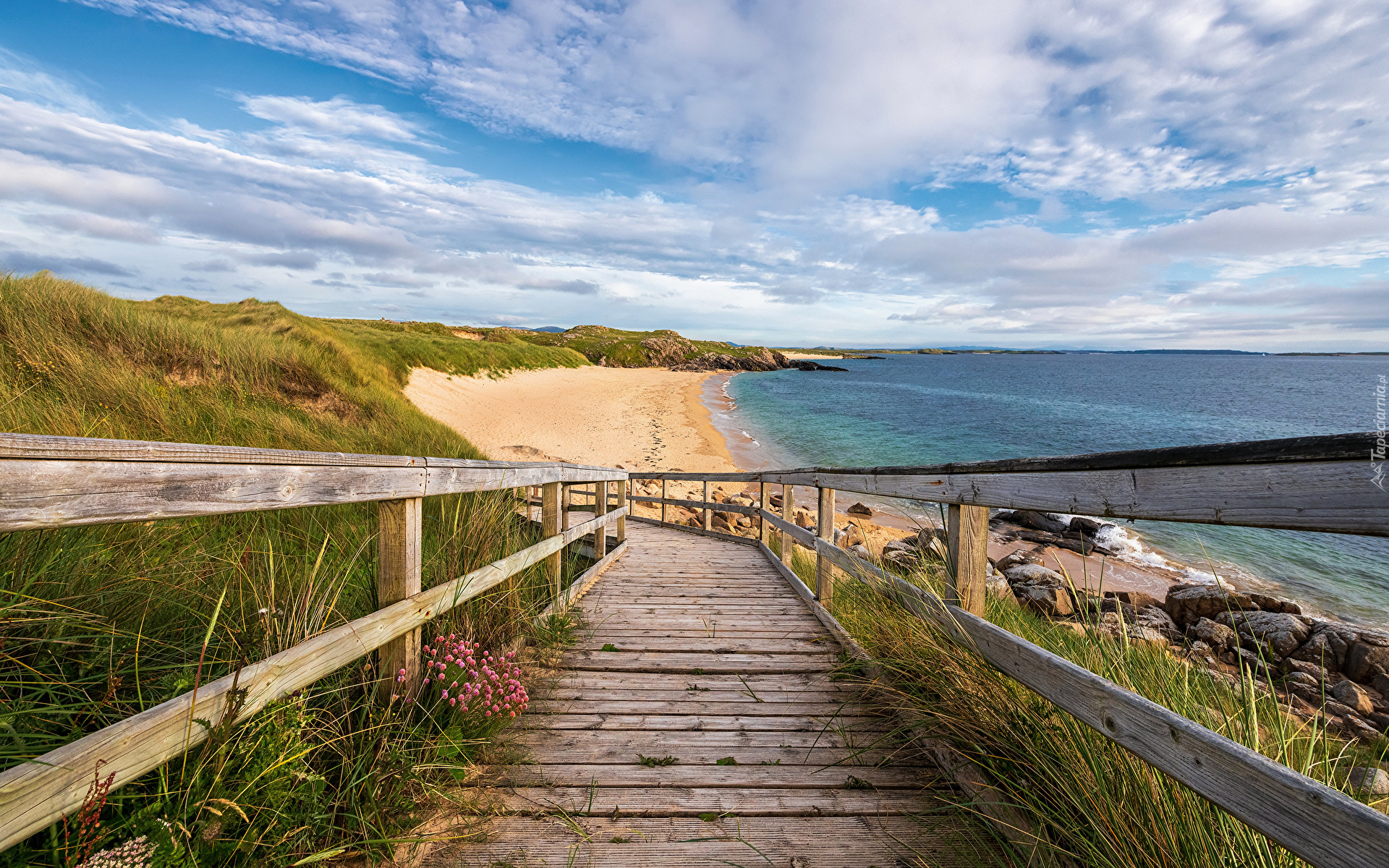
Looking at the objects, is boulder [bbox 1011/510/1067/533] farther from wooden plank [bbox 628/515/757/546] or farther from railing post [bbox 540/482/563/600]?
railing post [bbox 540/482/563/600]

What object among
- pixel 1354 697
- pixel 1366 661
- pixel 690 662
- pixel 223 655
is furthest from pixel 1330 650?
pixel 223 655

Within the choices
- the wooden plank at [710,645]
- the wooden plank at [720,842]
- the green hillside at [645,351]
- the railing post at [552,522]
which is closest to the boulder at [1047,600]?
the wooden plank at [710,645]

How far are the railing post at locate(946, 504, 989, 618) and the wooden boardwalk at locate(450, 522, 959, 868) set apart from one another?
676 millimetres

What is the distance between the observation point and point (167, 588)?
207cm

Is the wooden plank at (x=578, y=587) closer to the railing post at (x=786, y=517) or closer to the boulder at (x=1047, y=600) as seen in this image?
the railing post at (x=786, y=517)

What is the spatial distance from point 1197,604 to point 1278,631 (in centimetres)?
96

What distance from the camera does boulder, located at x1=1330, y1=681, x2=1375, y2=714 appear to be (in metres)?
5.89

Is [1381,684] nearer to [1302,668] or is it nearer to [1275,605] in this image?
[1302,668]

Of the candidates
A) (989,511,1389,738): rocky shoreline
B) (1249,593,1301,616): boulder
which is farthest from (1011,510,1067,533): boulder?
(1249,593,1301,616): boulder

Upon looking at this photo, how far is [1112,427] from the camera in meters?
34.4

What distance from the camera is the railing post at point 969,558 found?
2.63 m

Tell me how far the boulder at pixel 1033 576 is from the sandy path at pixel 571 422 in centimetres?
913

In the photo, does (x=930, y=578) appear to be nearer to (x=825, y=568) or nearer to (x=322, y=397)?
(x=825, y=568)

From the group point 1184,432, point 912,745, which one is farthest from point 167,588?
point 1184,432
